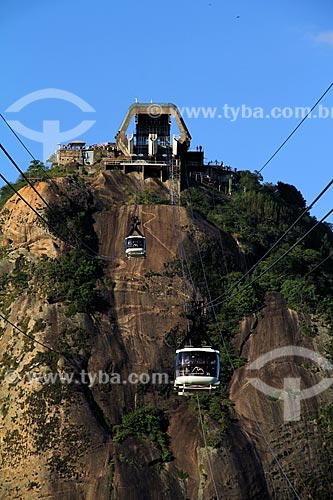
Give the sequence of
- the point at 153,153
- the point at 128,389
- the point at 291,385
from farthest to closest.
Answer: the point at 153,153 → the point at 291,385 → the point at 128,389

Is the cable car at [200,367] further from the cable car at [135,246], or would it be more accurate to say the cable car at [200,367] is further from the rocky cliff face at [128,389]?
the rocky cliff face at [128,389]

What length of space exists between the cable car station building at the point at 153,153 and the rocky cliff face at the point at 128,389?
23.3 ft

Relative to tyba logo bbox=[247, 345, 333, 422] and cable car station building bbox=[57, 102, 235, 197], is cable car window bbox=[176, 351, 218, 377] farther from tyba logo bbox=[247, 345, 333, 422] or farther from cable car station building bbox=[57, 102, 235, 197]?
cable car station building bbox=[57, 102, 235, 197]

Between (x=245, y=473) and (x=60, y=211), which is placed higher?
(x=60, y=211)

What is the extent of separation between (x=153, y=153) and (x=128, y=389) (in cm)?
2772

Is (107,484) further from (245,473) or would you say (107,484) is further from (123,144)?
(123,144)

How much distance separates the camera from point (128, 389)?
3853 inches

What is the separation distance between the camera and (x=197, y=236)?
10681cm

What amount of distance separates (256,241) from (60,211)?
58.4 feet

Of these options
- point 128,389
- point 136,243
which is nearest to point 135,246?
point 136,243

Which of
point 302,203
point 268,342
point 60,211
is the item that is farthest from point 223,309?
point 302,203

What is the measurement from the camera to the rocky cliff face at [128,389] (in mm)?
90625

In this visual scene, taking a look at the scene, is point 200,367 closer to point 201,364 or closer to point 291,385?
point 201,364

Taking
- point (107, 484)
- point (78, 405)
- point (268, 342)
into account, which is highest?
point (268, 342)
